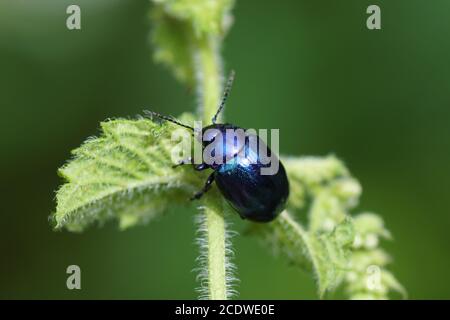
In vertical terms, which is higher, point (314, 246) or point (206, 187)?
point (206, 187)

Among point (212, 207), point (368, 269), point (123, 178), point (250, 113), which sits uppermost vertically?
point (250, 113)

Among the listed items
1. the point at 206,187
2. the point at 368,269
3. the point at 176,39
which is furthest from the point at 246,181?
the point at 176,39

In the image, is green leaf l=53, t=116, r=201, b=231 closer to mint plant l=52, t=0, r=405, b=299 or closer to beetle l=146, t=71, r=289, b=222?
mint plant l=52, t=0, r=405, b=299

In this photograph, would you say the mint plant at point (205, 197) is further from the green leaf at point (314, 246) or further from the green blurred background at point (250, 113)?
the green blurred background at point (250, 113)

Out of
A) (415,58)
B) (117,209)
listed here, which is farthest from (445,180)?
(117,209)

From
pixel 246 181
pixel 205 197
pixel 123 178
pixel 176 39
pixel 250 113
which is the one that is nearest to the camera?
pixel 123 178

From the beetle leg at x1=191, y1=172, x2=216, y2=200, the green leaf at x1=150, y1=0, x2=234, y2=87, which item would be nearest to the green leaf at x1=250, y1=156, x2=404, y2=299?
the beetle leg at x1=191, y1=172, x2=216, y2=200

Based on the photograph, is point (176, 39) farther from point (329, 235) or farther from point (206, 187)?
point (329, 235)
